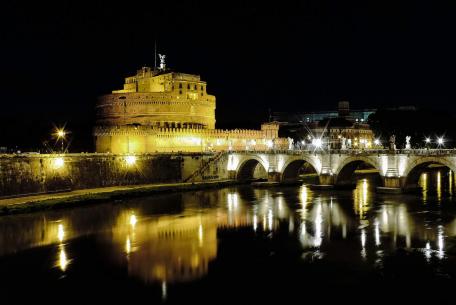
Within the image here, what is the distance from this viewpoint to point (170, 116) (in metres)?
51.3

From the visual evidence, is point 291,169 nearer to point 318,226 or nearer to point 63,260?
point 318,226

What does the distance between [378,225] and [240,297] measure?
34.7 ft

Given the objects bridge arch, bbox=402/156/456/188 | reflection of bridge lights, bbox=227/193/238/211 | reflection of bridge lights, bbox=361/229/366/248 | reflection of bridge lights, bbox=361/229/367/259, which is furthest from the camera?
reflection of bridge lights, bbox=227/193/238/211

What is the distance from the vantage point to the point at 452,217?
74.2ft

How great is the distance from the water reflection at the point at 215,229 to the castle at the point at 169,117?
14.9 metres

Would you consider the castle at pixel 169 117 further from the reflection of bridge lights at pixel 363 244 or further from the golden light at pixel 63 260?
the reflection of bridge lights at pixel 363 244

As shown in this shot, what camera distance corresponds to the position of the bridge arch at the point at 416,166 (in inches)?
1087

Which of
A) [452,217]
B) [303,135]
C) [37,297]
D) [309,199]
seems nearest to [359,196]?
[309,199]

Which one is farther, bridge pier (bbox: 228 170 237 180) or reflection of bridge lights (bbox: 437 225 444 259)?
bridge pier (bbox: 228 170 237 180)

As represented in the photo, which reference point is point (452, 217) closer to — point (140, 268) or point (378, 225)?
point (378, 225)

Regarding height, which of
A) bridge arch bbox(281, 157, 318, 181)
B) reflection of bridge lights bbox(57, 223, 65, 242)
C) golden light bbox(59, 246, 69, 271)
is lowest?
golden light bbox(59, 246, 69, 271)

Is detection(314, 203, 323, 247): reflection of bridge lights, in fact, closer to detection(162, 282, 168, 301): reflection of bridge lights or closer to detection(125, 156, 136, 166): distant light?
detection(162, 282, 168, 301): reflection of bridge lights

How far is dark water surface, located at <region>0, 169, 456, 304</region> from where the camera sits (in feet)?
44.1

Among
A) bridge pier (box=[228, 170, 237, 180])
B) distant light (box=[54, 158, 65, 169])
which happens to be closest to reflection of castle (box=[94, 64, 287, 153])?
bridge pier (box=[228, 170, 237, 180])
